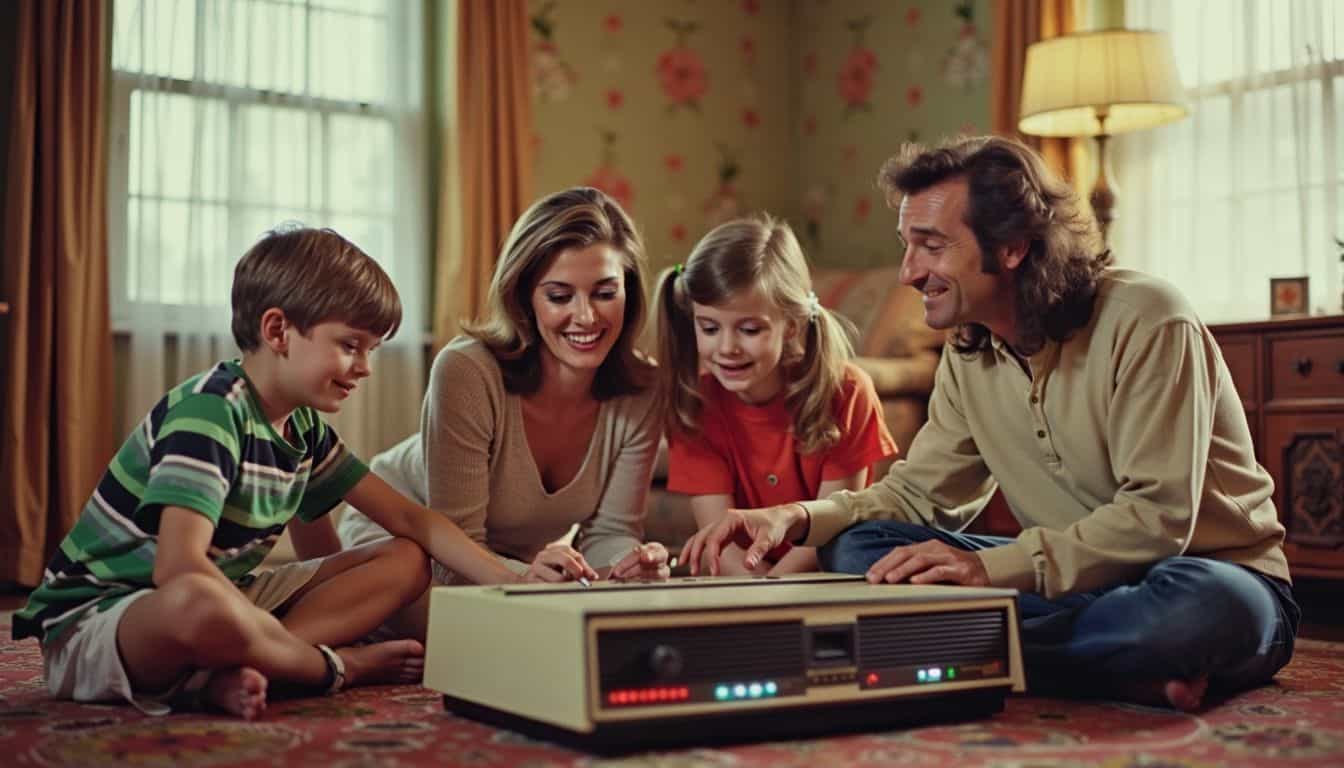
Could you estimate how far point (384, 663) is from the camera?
1922mm

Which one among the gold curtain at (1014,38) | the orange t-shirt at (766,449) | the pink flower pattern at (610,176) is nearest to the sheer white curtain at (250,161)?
the pink flower pattern at (610,176)

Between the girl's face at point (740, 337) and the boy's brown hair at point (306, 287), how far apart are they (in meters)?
0.66

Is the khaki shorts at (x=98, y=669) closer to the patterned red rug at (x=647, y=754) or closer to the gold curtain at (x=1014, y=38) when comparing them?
the patterned red rug at (x=647, y=754)

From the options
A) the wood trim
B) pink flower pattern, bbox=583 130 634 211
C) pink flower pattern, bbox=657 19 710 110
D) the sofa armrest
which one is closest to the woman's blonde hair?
the sofa armrest

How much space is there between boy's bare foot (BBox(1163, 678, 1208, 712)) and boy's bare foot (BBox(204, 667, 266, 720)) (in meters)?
1.08

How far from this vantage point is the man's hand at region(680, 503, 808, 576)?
1966 mm

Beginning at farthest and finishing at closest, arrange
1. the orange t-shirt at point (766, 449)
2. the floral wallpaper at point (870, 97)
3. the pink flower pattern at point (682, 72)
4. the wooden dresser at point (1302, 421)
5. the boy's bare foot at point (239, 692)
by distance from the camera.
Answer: the pink flower pattern at point (682, 72) → the floral wallpaper at point (870, 97) → the wooden dresser at point (1302, 421) → the orange t-shirt at point (766, 449) → the boy's bare foot at point (239, 692)

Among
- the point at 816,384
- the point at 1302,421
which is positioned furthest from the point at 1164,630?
the point at 1302,421

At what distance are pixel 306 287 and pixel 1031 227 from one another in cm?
97

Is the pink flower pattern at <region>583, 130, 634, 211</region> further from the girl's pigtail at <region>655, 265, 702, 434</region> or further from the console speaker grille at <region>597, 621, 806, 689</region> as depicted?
the console speaker grille at <region>597, 621, 806, 689</region>

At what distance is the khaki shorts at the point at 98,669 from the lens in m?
1.71

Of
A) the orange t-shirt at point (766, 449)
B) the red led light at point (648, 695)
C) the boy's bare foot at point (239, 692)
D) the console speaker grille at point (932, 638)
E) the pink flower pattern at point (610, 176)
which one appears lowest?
the boy's bare foot at point (239, 692)

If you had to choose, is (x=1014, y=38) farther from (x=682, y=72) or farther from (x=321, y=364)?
(x=321, y=364)

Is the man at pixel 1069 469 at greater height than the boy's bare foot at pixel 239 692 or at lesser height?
greater
